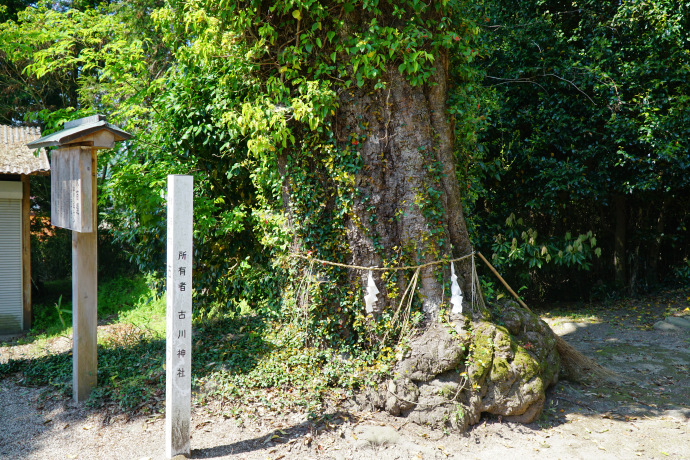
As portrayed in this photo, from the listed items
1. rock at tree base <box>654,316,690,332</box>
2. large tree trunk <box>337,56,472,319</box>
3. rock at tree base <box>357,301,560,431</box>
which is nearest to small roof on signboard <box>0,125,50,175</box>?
large tree trunk <box>337,56,472,319</box>

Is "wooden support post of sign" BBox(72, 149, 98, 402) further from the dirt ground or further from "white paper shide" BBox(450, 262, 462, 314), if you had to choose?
"white paper shide" BBox(450, 262, 462, 314)

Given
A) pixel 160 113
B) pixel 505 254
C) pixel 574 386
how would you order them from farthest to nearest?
pixel 505 254, pixel 160 113, pixel 574 386

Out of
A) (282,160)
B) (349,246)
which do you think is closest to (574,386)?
(349,246)

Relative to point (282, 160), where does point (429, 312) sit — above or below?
below

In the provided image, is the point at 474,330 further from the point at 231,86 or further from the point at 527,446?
the point at 231,86

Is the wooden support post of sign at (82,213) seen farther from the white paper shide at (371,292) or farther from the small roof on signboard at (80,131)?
the white paper shide at (371,292)

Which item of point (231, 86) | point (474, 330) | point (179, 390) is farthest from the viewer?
point (231, 86)

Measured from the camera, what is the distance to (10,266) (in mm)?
9867

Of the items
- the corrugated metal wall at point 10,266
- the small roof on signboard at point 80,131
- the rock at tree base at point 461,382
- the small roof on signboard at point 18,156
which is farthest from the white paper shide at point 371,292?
the corrugated metal wall at point 10,266

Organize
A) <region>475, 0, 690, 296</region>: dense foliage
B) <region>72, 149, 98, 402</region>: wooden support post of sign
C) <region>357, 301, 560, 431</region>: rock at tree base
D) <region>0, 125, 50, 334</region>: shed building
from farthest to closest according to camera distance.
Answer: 1. <region>0, 125, 50, 334</region>: shed building
2. <region>475, 0, 690, 296</region>: dense foliage
3. <region>72, 149, 98, 402</region>: wooden support post of sign
4. <region>357, 301, 560, 431</region>: rock at tree base

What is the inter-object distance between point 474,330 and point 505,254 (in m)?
4.33

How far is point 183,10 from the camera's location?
6043mm

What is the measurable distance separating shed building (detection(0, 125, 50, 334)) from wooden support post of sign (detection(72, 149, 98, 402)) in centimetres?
Answer: 554

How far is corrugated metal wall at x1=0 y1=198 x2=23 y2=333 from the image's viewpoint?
977cm
